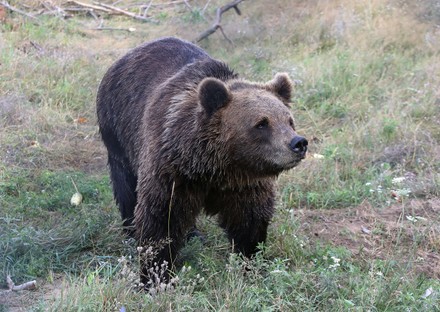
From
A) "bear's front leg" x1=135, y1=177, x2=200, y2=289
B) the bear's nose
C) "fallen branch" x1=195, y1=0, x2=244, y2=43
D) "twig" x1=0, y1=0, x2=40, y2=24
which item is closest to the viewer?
the bear's nose

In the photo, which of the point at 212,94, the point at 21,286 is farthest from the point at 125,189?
the point at 212,94

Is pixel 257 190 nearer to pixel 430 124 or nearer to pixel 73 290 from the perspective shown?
pixel 73 290

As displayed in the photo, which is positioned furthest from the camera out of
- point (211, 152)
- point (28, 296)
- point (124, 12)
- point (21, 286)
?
point (124, 12)

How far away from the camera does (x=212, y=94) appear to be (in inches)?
176

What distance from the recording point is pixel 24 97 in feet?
27.4

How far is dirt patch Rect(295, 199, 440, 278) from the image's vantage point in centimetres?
532

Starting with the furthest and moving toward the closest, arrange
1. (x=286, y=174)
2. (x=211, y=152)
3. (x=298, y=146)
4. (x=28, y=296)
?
(x=286, y=174) < (x=28, y=296) < (x=211, y=152) < (x=298, y=146)

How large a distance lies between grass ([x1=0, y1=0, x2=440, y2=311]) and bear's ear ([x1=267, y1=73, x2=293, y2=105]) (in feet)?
3.65

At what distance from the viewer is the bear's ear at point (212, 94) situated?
14.6 ft

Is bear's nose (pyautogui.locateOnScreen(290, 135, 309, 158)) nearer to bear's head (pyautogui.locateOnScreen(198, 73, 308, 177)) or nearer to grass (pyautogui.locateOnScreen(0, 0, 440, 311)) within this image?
bear's head (pyautogui.locateOnScreen(198, 73, 308, 177))

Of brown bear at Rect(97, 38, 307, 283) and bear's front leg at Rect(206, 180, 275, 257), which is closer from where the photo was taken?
brown bear at Rect(97, 38, 307, 283)

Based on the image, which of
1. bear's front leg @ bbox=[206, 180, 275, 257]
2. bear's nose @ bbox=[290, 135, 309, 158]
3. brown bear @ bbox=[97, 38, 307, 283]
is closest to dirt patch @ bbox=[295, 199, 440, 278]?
bear's front leg @ bbox=[206, 180, 275, 257]

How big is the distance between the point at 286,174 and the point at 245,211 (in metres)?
2.04

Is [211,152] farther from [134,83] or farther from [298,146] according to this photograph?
[134,83]
